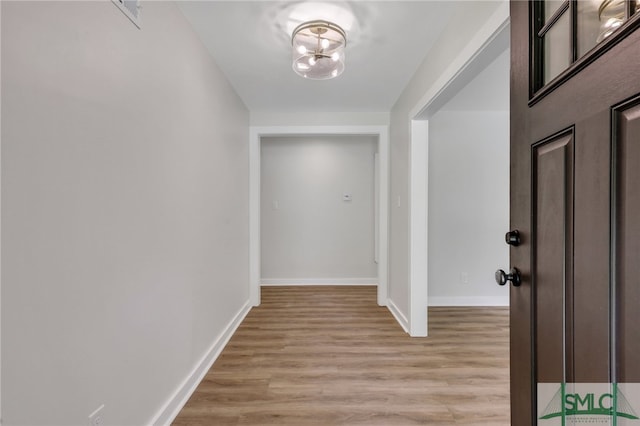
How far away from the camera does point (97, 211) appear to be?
41.9 inches

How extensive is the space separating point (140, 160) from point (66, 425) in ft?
3.35

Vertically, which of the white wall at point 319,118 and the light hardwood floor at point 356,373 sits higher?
the white wall at point 319,118

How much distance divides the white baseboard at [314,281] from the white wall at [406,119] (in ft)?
3.48

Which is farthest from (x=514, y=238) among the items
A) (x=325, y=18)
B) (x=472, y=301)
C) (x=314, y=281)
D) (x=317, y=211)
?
(x=314, y=281)

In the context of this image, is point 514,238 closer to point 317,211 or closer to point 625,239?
point 625,239

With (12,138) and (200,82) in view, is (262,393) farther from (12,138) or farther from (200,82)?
(200,82)

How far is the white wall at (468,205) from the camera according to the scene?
3.37m

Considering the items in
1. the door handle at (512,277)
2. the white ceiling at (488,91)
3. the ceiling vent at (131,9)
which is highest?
the white ceiling at (488,91)

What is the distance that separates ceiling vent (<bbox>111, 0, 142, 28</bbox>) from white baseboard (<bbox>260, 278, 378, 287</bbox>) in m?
3.64

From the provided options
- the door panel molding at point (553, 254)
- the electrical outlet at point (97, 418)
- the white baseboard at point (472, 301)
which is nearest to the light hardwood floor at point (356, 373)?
the white baseboard at point (472, 301)

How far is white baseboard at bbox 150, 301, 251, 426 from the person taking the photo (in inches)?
59.2

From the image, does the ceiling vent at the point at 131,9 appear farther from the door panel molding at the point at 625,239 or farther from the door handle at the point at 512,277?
the door handle at the point at 512,277

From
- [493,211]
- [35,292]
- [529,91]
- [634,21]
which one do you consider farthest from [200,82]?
[493,211]

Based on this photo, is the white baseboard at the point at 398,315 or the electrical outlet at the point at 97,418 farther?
the white baseboard at the point at 398,315
